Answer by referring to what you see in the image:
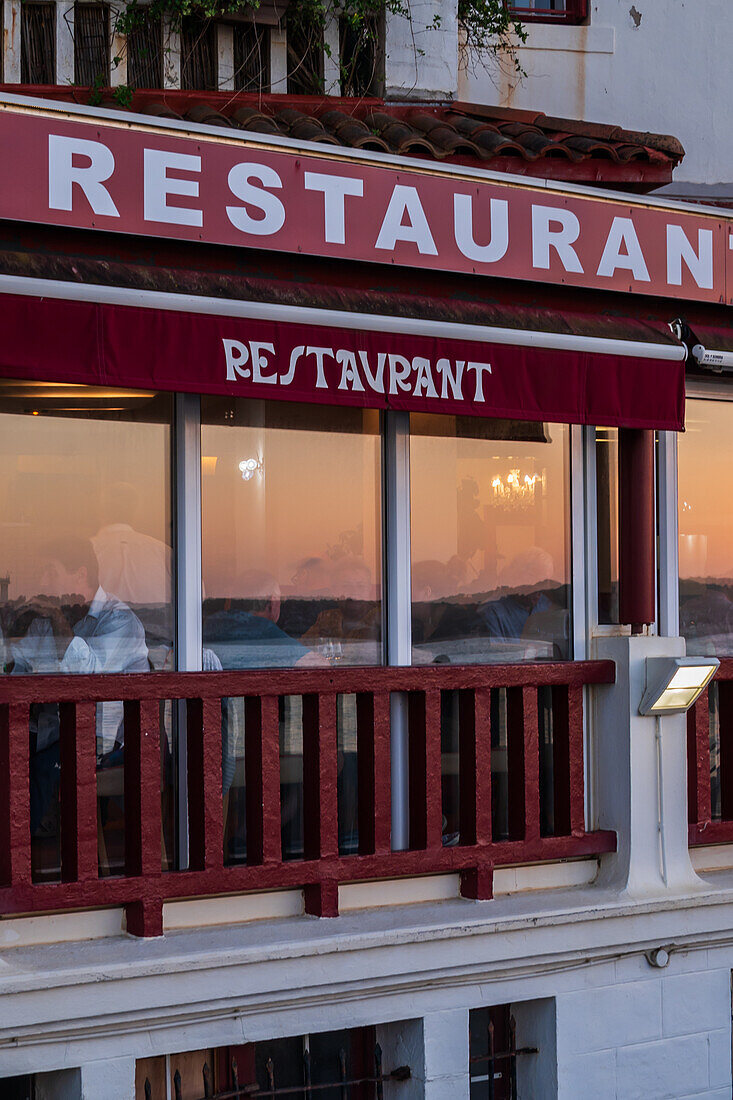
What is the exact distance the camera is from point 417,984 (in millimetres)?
5602

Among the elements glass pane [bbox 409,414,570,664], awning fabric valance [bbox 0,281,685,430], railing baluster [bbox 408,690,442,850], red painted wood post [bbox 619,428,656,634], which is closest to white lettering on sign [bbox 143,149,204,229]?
awning fabric valance [bbox 0,281,685,430]

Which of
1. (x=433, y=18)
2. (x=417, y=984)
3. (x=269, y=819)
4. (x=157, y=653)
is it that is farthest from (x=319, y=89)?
(x=417, y=984)

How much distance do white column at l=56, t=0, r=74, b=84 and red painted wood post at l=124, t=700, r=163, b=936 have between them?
4.42 meters

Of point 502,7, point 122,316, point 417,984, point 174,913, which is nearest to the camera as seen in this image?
point 122,316

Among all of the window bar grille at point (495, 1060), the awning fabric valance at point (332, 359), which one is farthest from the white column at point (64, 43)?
the window bar grille at point (495, 1060)

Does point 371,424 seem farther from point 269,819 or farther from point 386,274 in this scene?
point 269,819

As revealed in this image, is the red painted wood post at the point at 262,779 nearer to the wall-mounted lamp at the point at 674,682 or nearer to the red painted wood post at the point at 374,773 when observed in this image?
the red painted wood post at the point at 374,773

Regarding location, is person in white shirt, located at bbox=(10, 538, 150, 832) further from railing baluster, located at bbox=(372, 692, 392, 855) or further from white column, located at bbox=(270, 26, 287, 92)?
white column, located at bbox=(270, 26, 287, 92)

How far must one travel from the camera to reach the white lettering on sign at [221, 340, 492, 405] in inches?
199

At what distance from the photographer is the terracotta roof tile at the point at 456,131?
6.79 meters

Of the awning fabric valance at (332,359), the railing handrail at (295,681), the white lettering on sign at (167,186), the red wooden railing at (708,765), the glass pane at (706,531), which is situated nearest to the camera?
the awning fabric valance at (332,359)

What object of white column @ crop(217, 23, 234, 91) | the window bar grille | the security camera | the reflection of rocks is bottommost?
the window bar grille

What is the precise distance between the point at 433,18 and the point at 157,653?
4.79 m

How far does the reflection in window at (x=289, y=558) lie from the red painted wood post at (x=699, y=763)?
5.58ft
